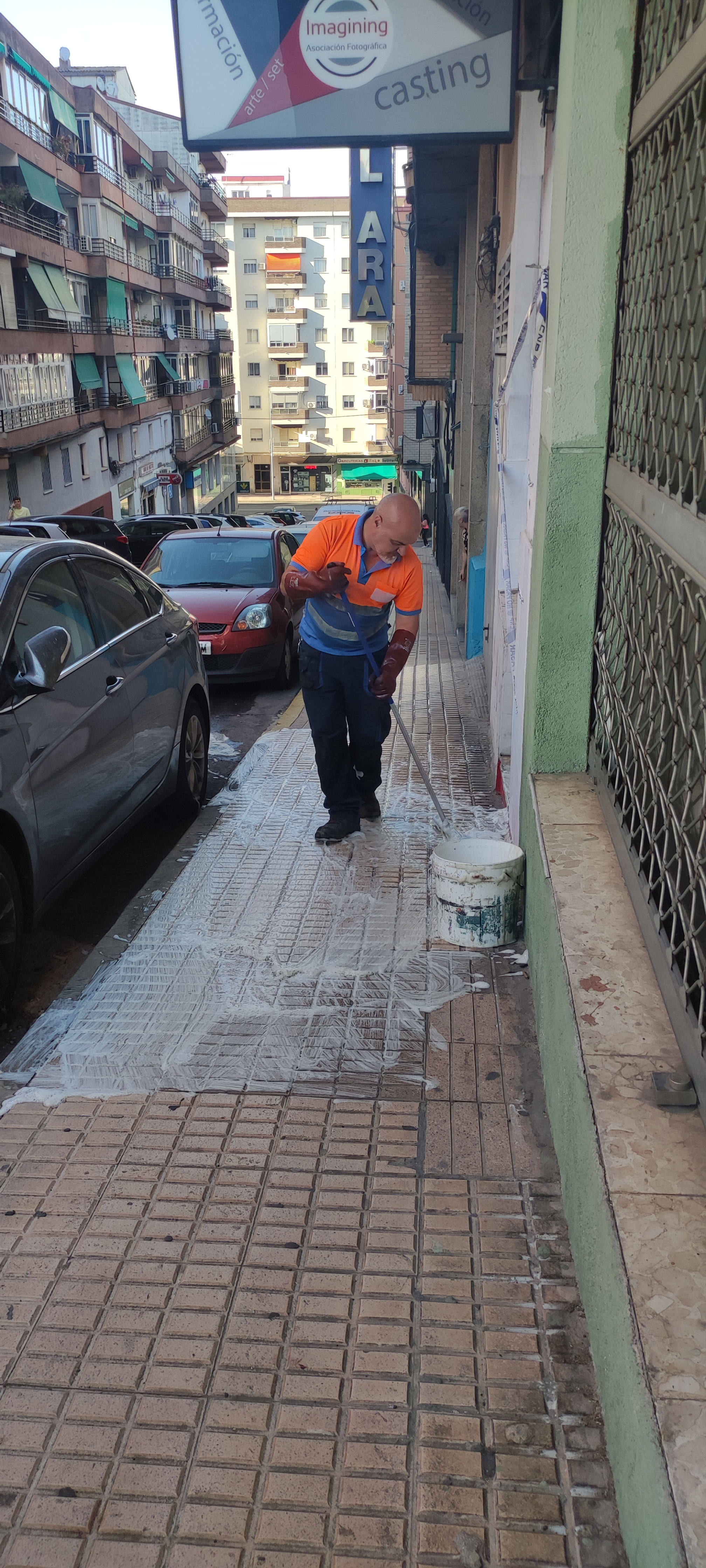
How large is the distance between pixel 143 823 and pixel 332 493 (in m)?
75.9

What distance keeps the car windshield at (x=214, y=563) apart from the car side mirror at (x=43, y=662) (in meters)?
6.76

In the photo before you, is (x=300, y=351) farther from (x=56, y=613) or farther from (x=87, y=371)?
(x=56, y=613)

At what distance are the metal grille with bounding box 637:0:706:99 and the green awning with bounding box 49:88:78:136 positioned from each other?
35728 mm

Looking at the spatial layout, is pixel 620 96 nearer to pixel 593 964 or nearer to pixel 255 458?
pixel 593 964

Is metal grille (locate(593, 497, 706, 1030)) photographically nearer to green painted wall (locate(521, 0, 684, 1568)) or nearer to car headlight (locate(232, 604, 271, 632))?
green painted wall (locate(521, 0, 684, 1568))

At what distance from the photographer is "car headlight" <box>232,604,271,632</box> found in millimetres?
10352

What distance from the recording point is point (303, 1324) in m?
2.62

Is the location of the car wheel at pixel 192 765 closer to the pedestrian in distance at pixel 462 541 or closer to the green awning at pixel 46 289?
the pedestrian in distance at pixel 462 541

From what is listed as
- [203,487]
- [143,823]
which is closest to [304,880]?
→ [143,823]

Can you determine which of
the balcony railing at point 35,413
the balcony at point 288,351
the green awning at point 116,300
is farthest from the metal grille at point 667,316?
the balcony at point 288,351

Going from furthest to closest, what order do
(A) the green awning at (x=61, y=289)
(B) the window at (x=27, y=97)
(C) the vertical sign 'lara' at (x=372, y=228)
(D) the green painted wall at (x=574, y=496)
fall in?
(A) the green awning at (x=61, y=289), (B) the window at (x=27, y=97), (C) the vertical sign 'lara' at (x=372, y=228), (D) the green painted wall at (x=574, y=496)

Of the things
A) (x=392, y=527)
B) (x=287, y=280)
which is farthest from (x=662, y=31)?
(x=287, y=280)

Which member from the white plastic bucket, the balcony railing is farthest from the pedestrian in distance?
the balcony railing

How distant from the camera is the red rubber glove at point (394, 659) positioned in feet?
17.8
